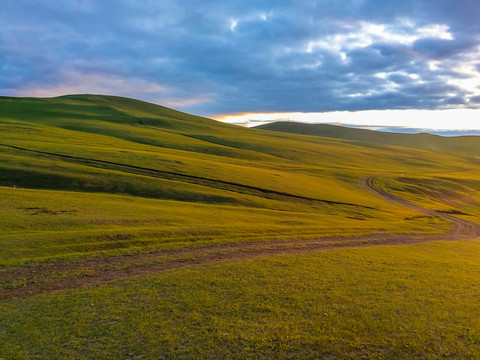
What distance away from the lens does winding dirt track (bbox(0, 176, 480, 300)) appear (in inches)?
600

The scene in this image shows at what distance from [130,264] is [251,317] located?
903 cm

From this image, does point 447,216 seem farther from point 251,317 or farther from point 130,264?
point 130,264

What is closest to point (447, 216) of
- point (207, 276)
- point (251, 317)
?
point (207, 276)

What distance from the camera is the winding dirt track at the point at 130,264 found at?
15250 mm

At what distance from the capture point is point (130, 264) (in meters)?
18.6

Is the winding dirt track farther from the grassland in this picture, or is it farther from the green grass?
the green grass

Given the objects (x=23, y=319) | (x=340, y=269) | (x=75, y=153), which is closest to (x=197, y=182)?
(x=75, y=153)

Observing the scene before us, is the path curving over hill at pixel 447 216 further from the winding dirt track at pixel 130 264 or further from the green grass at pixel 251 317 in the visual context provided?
the green grass at pixel 251 317

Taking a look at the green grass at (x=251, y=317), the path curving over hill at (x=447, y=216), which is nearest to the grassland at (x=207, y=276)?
the green grass at (x=251, y=317)

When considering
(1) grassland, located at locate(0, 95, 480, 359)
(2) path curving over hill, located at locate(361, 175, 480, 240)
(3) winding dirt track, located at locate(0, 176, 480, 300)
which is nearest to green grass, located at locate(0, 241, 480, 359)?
(1) grassland, located at locate(0, 95, 480, 359)

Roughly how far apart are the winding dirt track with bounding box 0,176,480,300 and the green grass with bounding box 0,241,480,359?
1.18 metres

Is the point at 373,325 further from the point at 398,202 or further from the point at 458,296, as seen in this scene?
the point at 398,202

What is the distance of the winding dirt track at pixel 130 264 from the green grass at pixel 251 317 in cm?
118

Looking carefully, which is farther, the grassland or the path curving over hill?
the path curving over hill
